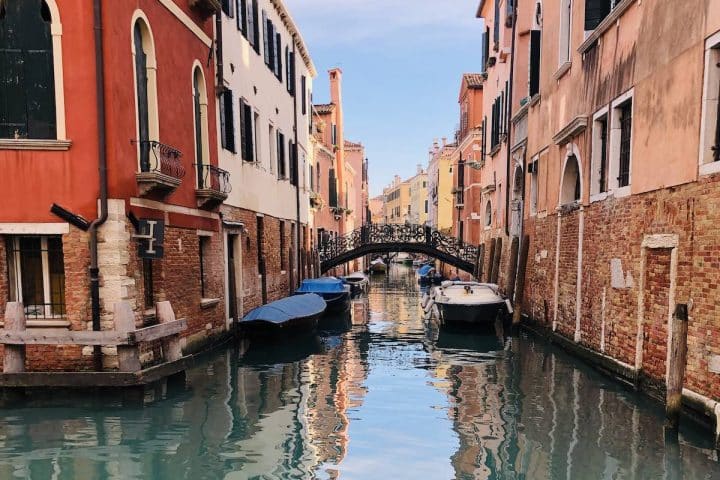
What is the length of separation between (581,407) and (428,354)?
379 centimetres

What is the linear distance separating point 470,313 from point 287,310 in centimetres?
434

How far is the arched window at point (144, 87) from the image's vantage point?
6648 mm

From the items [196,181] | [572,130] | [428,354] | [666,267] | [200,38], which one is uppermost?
[200,38]

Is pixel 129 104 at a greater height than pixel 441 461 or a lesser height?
greater

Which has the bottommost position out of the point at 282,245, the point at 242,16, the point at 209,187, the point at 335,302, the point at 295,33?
the point at 335,302

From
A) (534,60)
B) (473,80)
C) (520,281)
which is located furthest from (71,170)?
(473,80)

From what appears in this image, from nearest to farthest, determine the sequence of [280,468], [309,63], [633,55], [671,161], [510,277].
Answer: [280,468] → [671,161] → [633,55] → [510,277] → [309,63]

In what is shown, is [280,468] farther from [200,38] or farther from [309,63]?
[309,63]

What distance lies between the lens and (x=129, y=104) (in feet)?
20.9

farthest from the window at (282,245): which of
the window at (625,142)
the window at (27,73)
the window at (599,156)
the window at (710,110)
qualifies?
the window at (710,110)

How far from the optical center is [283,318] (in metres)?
9.95

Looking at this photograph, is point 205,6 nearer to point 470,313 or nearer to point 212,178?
point 212,178

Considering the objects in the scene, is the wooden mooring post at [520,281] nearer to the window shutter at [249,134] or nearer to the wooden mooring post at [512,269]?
the wooden mooring post at [512,269]

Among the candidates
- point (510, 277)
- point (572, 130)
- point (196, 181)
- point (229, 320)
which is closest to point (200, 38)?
point (196, 181)
